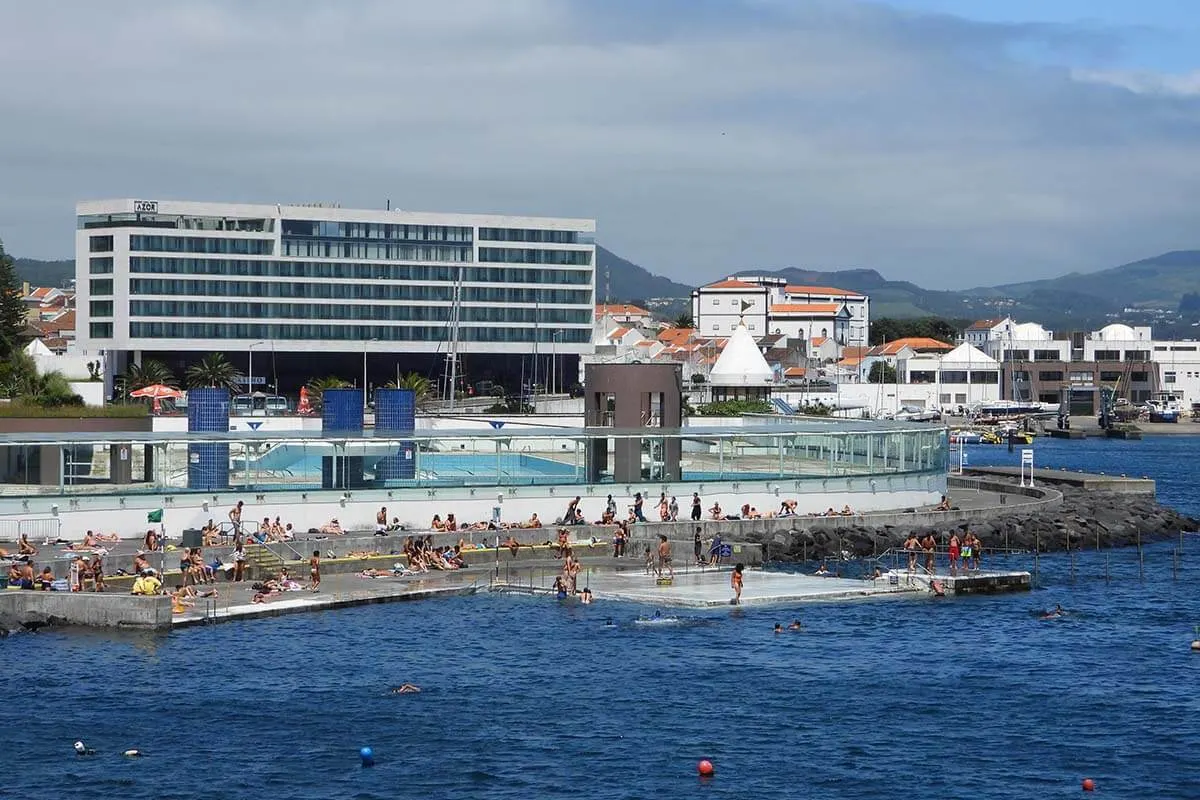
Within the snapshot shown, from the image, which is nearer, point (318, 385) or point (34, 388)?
point (34, 388)

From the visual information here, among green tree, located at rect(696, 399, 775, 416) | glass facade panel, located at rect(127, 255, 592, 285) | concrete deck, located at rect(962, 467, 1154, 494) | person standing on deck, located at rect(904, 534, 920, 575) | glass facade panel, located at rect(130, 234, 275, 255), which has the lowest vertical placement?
person standing on deck, located at rect(904, 534, 920, 575)

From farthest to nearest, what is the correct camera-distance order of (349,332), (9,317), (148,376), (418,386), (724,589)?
(9,317) → (349,332) → (148,376) → (418,386) → (724,589)

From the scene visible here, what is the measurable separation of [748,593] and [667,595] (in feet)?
9.92

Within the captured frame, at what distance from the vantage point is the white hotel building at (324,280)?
159750 millimetres

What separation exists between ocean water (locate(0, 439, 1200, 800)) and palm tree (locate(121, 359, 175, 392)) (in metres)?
97.4

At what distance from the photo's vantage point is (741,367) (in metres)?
178

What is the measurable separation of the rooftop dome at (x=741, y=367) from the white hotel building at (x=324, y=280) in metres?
15.2

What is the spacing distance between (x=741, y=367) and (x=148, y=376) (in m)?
63.0

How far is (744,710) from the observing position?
4334 cm

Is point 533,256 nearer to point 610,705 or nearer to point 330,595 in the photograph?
point 330,595

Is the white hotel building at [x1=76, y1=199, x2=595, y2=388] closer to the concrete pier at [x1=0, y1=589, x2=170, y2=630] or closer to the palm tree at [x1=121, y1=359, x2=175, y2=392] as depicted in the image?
the palm tree at [x1=121, y1=359, x2=175, y2=392]

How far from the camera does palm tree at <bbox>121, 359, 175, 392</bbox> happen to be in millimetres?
147625

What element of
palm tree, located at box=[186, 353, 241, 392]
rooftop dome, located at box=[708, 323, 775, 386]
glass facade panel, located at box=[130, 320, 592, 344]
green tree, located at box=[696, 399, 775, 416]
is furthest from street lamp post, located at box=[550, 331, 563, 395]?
palm tree, located at box=[186, 353, 241, 392]

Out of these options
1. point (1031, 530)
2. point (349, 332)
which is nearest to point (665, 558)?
point (1031, 530)
